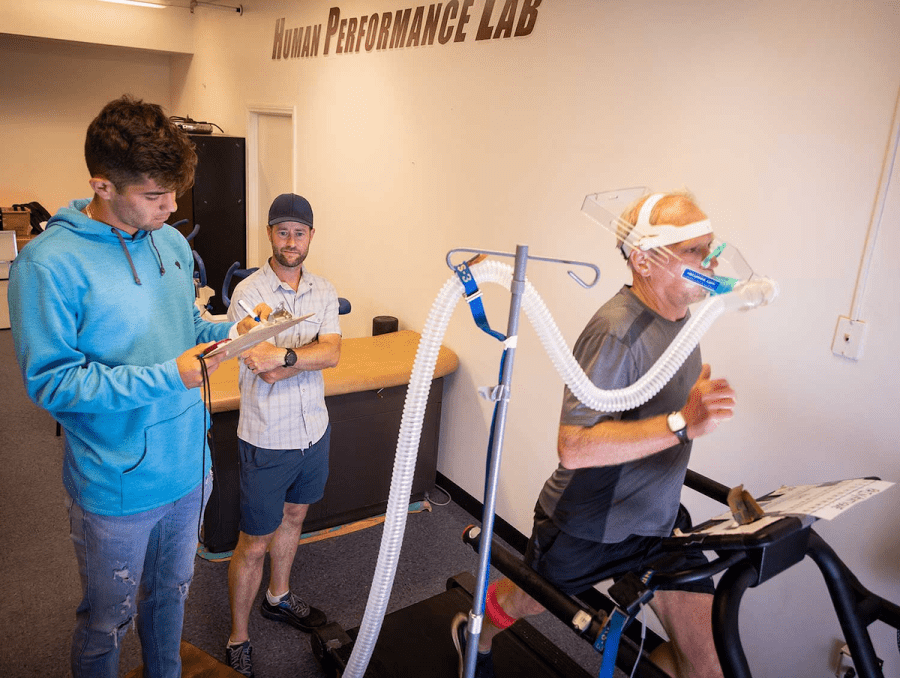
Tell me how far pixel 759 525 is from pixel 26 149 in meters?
8.24

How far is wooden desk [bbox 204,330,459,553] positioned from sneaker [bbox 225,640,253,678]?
2.32 feet

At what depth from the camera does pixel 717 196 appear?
7.23ft

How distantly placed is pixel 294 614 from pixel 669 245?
74.8 inches

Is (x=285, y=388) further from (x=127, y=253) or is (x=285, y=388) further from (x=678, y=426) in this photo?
(x=678, y=426)

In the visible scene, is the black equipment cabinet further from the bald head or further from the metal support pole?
the metal support pole

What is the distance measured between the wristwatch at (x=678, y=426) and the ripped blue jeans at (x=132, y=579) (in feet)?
4.01

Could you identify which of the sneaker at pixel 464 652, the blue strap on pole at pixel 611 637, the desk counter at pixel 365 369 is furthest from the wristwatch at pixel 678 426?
the desk counter at pixel 365 369

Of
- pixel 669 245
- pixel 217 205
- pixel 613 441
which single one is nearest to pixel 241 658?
pixel 613 441

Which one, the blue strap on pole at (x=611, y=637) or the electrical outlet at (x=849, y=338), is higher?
the electrical outlet at (x=849, y=338)

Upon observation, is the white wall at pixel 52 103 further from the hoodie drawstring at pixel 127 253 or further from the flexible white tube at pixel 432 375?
the flexible white tube at pixel 432 375

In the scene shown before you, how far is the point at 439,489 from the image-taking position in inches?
144

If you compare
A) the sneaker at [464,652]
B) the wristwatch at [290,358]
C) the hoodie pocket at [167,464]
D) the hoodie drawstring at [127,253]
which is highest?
the hoodie drawstring at [127,253]

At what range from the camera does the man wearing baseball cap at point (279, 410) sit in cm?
220

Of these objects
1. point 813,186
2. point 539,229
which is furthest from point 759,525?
point 539,229
